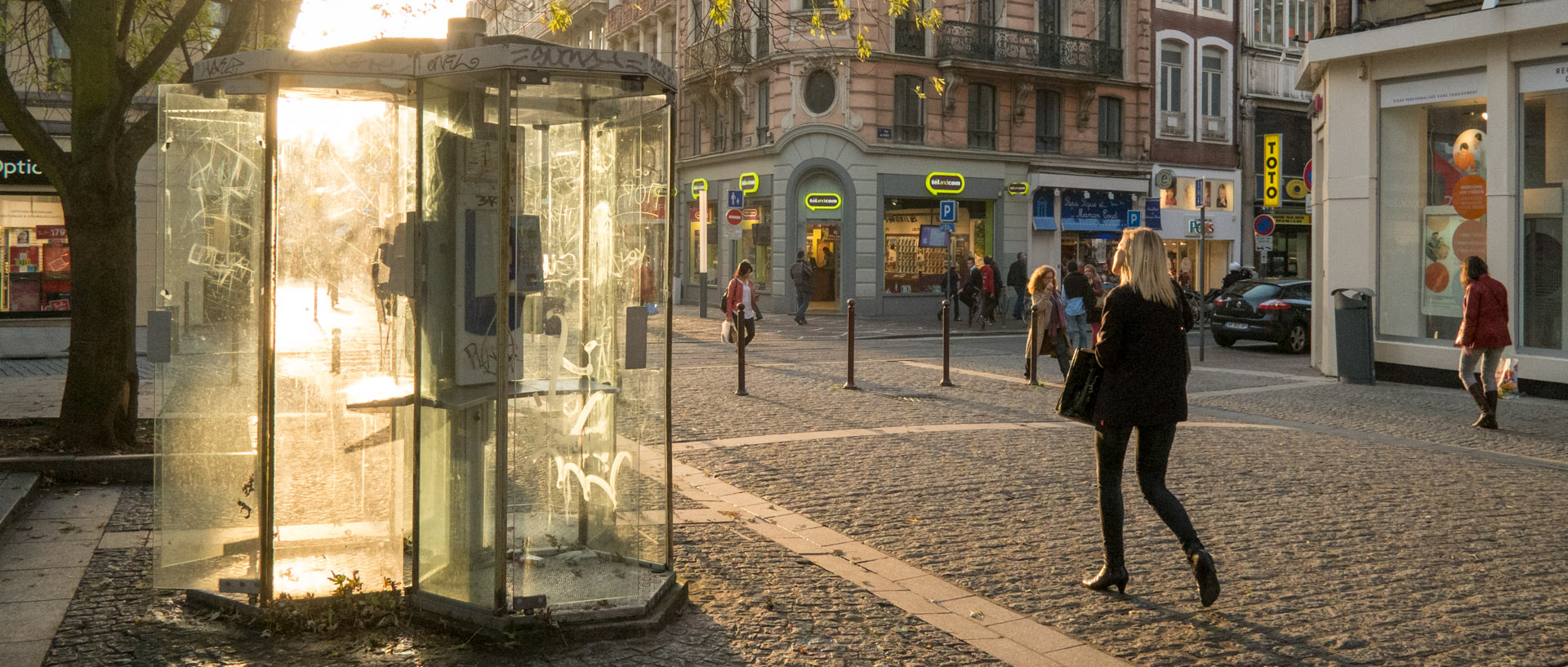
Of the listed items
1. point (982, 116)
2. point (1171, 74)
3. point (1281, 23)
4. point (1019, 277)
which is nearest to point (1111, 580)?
point (1019, 277)

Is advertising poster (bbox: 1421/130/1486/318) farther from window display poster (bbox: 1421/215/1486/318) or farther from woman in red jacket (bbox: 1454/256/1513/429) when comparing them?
woman in red jacket (bbox: 1454/256/1513/429)

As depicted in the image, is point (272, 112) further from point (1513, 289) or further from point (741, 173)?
point (741, 173)

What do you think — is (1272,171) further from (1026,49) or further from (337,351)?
(337,351)

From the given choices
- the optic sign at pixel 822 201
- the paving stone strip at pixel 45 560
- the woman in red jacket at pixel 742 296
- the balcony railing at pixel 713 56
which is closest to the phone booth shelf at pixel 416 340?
the paving stone strip at pixel 45 560

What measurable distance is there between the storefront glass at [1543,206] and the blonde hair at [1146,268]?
450 inches

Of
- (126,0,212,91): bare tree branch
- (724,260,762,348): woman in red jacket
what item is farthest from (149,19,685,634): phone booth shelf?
(724,260,762,348): woman in red jacket

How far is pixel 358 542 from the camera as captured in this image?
5465 millimetres

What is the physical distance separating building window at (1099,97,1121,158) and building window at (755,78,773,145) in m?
10.3

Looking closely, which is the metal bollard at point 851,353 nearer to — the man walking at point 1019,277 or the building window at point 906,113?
the man walking at point 1019,277

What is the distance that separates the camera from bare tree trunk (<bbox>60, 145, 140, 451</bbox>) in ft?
28.1

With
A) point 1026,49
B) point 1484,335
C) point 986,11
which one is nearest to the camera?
point 1484,335

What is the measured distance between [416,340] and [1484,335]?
33.9 ft

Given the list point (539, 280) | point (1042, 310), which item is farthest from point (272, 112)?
point (1042, 310)

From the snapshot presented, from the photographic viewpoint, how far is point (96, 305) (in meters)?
8.64
